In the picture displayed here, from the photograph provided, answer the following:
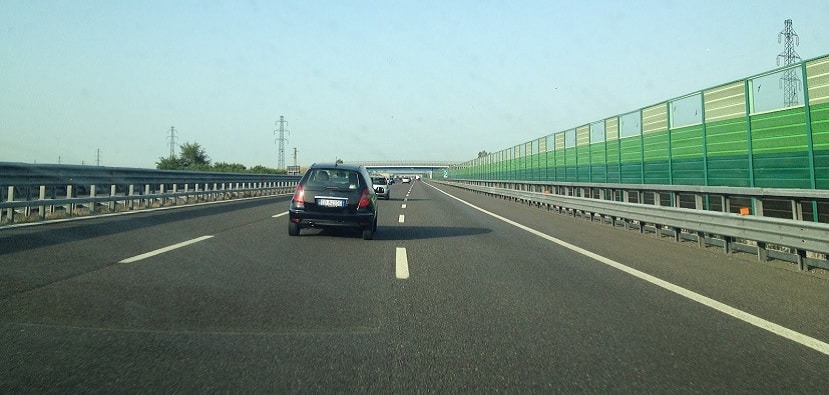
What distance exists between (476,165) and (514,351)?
62726 mm

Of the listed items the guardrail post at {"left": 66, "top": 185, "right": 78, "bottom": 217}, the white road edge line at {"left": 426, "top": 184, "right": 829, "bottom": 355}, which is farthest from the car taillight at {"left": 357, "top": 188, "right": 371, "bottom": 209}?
the guardrail post at {"left": 66, "top": 185, "right": 78, "bottom": 217}

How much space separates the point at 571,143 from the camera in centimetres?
2570

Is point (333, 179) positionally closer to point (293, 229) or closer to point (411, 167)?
point (293, 229)

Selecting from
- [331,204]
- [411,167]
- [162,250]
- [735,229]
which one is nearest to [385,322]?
[162,250]

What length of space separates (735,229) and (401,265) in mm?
5538

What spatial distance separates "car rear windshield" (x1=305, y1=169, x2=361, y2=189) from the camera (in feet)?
39.9

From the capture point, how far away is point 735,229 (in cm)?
1012

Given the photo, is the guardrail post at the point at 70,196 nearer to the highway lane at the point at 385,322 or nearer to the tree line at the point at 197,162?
the highway lane at the point at 385,322

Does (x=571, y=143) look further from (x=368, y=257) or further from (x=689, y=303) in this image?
(x=689, y=303)

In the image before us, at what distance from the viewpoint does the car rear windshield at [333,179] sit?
12148 mm

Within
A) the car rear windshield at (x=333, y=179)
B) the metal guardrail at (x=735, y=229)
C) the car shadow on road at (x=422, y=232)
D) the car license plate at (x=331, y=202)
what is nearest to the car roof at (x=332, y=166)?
the car rear windshield at (x=333, y=179)

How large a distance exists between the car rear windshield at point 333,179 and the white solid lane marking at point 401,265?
2.00 m

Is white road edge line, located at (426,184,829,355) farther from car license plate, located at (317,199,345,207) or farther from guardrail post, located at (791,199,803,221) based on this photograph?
car license plate, located at (317,199,345,207)

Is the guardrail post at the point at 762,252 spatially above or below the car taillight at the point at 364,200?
below
